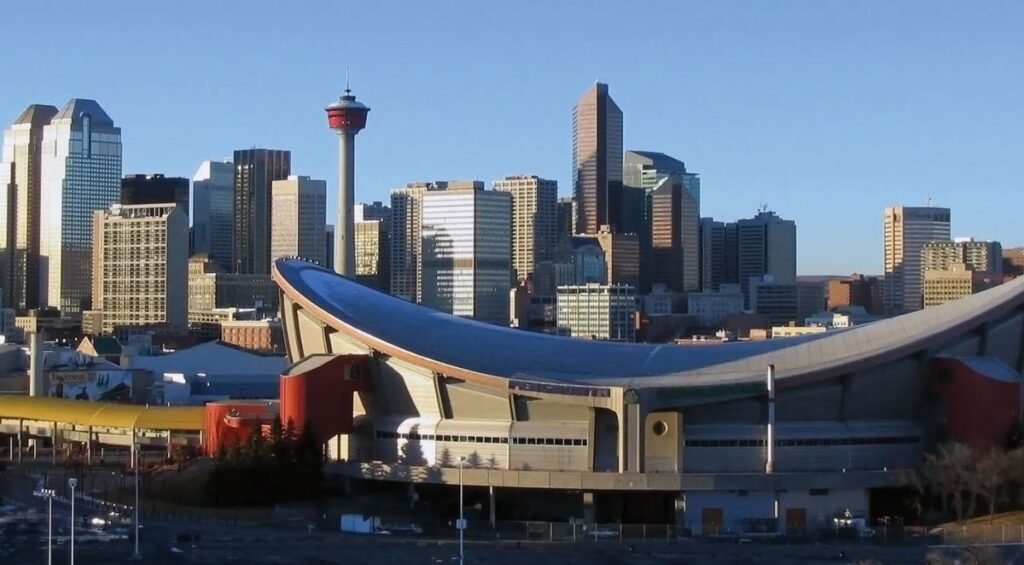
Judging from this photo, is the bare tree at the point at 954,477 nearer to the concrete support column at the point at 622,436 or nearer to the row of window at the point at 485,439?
the concrete support column at the point at 622,436

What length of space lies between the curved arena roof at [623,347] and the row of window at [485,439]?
2.44 m

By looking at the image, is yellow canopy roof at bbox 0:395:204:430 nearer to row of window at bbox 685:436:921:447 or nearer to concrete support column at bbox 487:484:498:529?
concrete support column at bbox 487:484:498:529

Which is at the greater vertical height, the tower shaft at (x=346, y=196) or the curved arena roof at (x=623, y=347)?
the tower shaft at (x=346, y=196)

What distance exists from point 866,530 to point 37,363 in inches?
2739

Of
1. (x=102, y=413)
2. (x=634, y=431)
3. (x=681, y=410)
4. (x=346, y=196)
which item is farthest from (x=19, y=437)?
(x=346, y=196)

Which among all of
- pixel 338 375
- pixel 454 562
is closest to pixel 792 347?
pixel 338 375

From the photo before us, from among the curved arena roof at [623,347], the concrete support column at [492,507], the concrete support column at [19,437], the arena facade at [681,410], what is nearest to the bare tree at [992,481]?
the arena facade at [681,410]

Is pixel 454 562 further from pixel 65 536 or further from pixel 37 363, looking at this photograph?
pixel 37 363

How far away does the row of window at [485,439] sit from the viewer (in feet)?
249

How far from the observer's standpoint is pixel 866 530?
69250 millimetres

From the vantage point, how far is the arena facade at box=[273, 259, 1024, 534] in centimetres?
7362

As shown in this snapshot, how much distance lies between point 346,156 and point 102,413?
274 feet

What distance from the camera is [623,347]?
278 ft

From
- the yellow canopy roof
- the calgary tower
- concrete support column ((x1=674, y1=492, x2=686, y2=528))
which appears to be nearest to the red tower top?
the calgary tower
